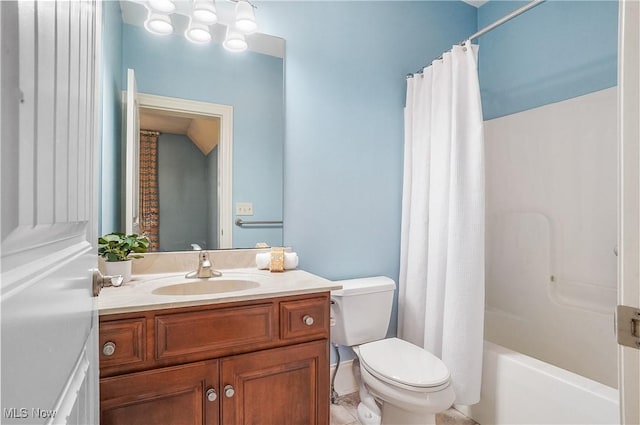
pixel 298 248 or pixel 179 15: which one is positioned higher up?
pixel 179 15

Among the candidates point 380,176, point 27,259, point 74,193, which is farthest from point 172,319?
point 380,176

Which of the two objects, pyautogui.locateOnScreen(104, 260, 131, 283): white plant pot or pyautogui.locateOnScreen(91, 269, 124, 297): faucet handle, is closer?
pyautogui.locateOnScreen(91, 269, 124, 297): faucet handle

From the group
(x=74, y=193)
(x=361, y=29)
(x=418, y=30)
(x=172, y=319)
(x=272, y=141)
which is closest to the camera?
(x=74, y=193)

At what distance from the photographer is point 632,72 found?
62 centimetres

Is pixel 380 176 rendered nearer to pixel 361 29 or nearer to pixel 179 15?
pixel 361 29

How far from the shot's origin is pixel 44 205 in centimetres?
33

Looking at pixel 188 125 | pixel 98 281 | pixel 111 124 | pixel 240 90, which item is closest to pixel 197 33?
pixel 240 90

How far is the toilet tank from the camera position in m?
1.73

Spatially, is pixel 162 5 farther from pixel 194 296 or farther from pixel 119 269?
pixel 194 296

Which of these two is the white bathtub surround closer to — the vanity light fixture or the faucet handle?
the vanity light fixture

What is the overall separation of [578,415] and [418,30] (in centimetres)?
233

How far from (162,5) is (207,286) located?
132 centimetres
